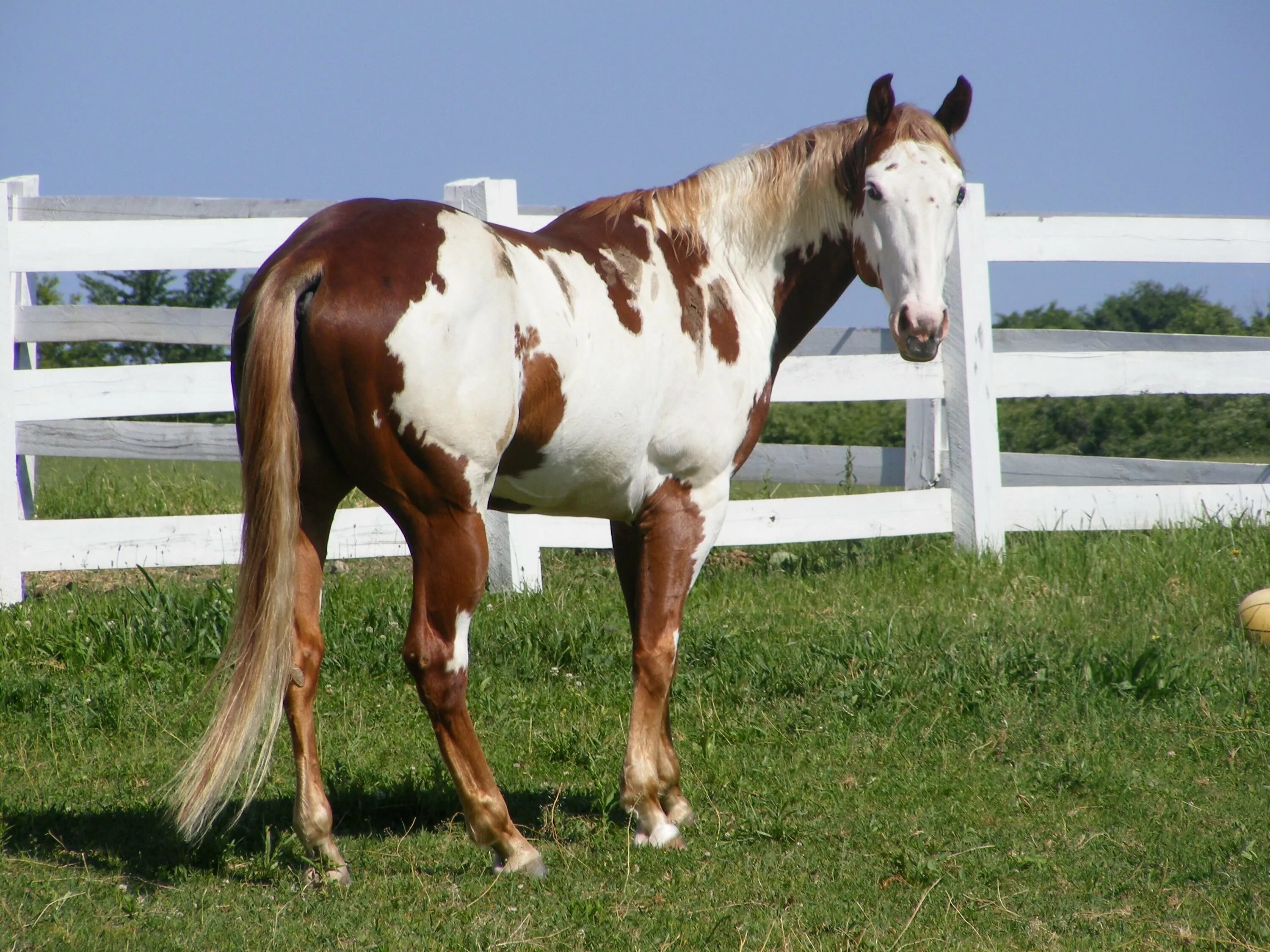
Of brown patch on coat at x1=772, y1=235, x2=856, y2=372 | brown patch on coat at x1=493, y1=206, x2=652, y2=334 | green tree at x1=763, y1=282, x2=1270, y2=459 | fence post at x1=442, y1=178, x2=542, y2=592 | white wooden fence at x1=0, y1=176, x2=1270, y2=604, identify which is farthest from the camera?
green tree at x1=763, y1=282, x2=1270, y2=459

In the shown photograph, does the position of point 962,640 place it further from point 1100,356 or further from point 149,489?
point 149,489

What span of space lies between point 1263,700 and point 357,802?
11.5 feet

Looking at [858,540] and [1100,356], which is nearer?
[1100,356]

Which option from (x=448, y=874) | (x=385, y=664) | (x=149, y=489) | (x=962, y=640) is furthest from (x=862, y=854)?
(x=149, y=489)

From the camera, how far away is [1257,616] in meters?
5.26

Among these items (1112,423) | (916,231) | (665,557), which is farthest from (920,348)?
(1112,423)

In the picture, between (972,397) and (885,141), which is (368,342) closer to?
(885,141)

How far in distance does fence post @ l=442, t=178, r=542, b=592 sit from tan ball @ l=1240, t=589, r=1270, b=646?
3385mm

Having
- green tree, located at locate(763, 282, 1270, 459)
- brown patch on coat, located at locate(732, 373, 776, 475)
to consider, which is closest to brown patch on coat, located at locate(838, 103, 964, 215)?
brown patch on coat, located at locate(732, 373, 776, 475)

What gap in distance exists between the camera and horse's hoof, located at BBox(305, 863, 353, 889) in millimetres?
3092

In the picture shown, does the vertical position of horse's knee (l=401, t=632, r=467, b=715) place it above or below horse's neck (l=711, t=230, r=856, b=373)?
below

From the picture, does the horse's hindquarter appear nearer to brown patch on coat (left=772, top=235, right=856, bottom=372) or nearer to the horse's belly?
the horse's belly

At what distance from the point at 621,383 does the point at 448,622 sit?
2.74ft

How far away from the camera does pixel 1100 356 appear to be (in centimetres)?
676
